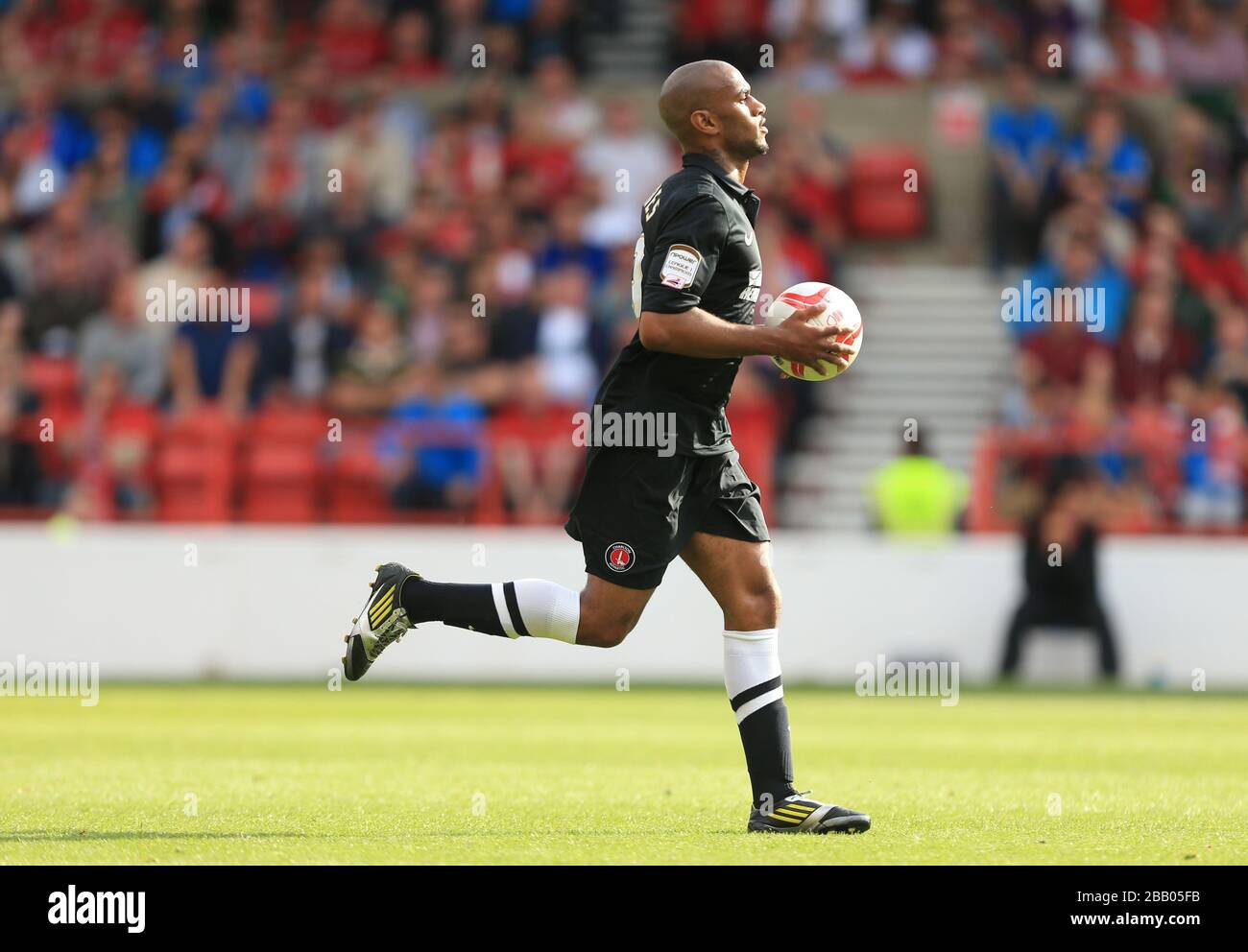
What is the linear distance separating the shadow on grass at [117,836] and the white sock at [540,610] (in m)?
1.07

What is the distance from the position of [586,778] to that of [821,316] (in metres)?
3.18

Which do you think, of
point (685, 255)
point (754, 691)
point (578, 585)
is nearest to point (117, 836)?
point (754, 691)

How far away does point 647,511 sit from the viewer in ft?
24.0

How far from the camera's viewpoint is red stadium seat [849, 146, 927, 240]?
22375 millimetres

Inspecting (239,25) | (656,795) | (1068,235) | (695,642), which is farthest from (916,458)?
(239,25)

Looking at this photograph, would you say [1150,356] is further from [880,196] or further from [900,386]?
[880,196]

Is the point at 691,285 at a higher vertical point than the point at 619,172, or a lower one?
lower

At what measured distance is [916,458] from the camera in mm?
17875

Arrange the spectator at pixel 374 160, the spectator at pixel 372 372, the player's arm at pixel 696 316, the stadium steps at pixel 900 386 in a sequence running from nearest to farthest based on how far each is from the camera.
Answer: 1. the player's arm at pixel 696 316
2. the spectator at pixel 372 372
3. the stadium steps at pixel 900 386
4. the spectator at pixel 374 160

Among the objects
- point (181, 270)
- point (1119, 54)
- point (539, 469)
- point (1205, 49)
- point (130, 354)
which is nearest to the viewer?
point (539, 469)

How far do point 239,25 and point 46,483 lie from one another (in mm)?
8449

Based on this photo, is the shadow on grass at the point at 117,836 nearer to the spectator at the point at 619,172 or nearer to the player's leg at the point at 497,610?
the player's leg at the point at 497,610

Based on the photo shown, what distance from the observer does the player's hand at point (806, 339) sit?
7.14m

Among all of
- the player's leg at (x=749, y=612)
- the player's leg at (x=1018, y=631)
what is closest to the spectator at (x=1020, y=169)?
the player's leg at (x=1018, y=631)
